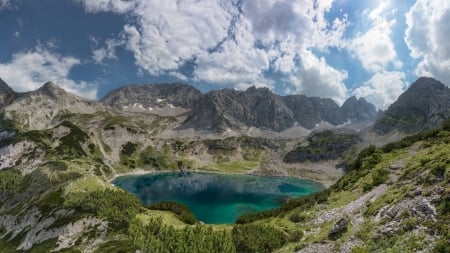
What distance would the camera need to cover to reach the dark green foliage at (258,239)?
1997 inches

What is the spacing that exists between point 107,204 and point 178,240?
30559mm

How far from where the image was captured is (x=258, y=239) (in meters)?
53.4

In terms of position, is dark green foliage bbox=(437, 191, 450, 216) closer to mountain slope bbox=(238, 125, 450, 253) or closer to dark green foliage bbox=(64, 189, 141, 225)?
mountain slope bbox=(238, 125, 450, 253)

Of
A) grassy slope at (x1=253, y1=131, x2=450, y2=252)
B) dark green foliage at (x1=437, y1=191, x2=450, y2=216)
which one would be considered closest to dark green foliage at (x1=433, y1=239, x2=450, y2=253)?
grassy slope at (x1=253, y1=131, x2=450, y2=252)

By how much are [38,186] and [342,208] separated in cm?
10908

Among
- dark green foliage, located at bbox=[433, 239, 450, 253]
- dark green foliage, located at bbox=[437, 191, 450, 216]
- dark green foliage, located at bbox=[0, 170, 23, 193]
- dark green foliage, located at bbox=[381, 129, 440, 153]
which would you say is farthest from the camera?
dark green foliage, located at bbox=[0, 170, 23, 193]

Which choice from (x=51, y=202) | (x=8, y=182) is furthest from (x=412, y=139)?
(x=8, y=182)

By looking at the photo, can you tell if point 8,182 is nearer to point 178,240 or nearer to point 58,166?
point 58,166

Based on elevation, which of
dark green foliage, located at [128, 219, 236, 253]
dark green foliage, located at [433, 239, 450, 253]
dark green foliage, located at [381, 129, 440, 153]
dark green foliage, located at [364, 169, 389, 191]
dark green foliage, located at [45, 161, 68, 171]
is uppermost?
dark green foliage, located at [381, 129, 440, 153]

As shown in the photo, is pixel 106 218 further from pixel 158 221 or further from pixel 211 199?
pixel 211 199

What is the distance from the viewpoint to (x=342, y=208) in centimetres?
5728

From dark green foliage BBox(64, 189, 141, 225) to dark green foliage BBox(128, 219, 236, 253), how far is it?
34.6 ft

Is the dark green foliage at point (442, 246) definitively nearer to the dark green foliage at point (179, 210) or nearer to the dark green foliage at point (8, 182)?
the dark green foliage at point (179, 210)

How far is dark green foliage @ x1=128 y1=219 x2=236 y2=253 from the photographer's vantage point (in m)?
52.8
